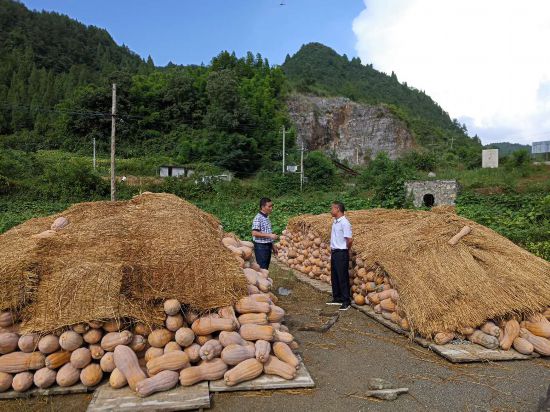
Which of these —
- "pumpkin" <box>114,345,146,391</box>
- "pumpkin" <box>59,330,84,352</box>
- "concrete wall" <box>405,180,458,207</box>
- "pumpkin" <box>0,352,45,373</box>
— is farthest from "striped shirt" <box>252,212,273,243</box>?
"concrete wall" <box>405,180,458,207</box>

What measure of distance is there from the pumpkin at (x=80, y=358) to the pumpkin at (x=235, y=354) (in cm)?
132

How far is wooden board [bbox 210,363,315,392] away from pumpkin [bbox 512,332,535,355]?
2772 millimetres

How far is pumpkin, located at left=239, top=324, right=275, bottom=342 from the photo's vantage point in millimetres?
4324

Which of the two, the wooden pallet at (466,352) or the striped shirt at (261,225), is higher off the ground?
the striped shirt at (261,225)

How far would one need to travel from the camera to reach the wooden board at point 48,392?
149 inches

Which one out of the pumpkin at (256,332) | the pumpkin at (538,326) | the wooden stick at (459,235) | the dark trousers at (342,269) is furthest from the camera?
the dark trousers at (342,269)

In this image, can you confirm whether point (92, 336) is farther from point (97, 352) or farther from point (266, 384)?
point (266, 384)

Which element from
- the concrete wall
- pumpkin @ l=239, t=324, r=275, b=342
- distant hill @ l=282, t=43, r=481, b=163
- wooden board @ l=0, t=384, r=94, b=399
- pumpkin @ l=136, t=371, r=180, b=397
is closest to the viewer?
pumpkin @ l=136, t=371, r=180, b=397

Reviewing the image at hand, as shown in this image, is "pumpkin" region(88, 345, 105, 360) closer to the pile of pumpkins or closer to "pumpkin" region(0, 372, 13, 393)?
the pile of pumpkins

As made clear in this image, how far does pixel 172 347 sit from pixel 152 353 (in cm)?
20

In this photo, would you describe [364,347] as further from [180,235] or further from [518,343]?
[180,235]

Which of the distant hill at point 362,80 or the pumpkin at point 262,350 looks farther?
the distant hill at point 362,80

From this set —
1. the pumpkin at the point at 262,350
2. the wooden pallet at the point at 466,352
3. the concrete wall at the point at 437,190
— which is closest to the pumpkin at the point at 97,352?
the pumpkin at the point at 262,350

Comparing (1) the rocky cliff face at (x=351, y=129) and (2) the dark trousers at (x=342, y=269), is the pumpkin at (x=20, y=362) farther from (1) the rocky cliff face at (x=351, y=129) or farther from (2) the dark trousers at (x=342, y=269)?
(1) the rocky cliff face at (x=351, y=129)
